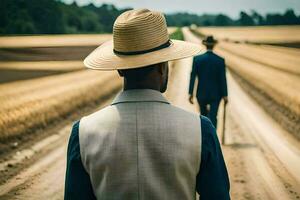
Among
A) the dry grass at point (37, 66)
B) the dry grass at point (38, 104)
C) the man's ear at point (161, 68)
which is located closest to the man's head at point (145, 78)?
the man's ear at point (161, 68)

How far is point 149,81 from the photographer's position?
185 centimetres

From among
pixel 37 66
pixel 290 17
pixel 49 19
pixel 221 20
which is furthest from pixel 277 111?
pixel 221 20

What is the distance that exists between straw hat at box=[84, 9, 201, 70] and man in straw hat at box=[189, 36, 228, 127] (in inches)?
226

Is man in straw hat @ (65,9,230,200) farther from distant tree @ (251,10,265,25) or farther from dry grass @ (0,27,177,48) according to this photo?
distant tree @ (251,10,265,25)

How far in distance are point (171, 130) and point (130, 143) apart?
177 millimetres

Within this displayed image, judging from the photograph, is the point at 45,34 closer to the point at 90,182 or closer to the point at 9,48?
the point at 9,48

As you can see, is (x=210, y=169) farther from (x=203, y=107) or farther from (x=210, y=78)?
(x=203, y=107)

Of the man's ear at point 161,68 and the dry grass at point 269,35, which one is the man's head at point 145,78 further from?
the dry grass at point 269,35

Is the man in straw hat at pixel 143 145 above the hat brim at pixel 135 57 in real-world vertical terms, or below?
below

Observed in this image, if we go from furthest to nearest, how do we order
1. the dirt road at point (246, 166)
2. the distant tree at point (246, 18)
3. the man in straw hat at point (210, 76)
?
the distant tree at point (246, 18) → the man in straw hat at point (210, 76) → the dirt road at point (246, 166)

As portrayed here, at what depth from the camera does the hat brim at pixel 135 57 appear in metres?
1.84

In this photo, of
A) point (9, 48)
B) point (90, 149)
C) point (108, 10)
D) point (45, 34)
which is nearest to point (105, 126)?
point (90, 149)

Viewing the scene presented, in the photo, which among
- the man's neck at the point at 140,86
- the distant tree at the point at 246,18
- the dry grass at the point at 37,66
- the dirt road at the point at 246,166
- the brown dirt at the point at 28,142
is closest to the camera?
the man's neck at the point at 140,86

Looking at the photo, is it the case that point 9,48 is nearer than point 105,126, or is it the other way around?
point 105,126
